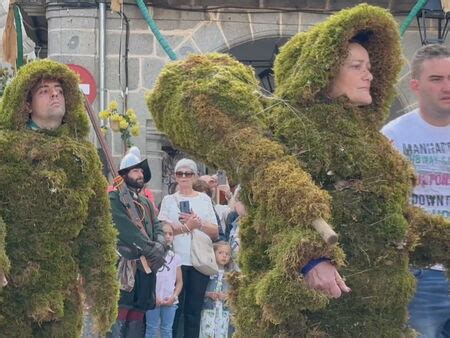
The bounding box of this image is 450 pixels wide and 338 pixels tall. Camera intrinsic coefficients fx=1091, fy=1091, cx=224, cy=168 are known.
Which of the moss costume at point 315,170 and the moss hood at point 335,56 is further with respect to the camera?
the moss hood at point 335,56

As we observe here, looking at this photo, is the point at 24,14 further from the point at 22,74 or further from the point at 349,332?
the point at 349,332

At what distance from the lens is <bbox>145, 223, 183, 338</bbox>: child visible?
343 inches

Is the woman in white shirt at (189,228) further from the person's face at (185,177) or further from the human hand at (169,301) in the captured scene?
the human hand at (169,301)

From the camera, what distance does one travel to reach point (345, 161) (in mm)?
4547

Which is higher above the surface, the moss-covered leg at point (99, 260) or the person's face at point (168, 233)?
the person's face at point (168, 233)

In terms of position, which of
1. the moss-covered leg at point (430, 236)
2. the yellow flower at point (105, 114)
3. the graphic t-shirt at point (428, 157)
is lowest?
the moss-covered leg at point (430, 236)

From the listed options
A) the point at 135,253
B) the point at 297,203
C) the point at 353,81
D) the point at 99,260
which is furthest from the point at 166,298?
the point at 297,203

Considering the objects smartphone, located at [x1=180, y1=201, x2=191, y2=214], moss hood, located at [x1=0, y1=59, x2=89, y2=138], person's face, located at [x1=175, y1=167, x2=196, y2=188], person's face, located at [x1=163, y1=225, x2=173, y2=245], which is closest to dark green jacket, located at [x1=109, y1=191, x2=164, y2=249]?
person's face, located at [x1=163, y1=225, x2=173, y2=245]

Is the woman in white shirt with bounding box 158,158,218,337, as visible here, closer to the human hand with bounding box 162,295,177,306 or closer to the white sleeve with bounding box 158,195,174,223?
the white sleeve with bounding box 158,195,174,223

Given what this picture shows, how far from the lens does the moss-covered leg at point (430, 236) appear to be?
15.5 ft

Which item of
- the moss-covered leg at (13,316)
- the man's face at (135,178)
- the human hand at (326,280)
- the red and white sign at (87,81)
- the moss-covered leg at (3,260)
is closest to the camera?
the human hand at (326,280)

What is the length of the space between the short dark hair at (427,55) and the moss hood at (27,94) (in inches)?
73.8

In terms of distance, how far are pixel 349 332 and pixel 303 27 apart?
25.5 ft

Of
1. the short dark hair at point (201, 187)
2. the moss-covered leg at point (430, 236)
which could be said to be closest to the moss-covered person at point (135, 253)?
the short dark hair at point (201, 187)
